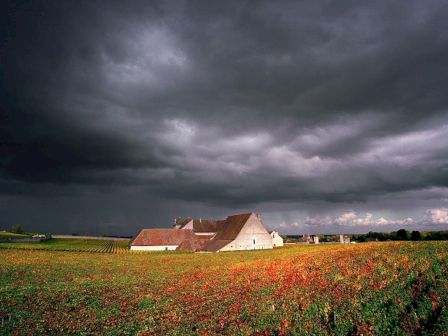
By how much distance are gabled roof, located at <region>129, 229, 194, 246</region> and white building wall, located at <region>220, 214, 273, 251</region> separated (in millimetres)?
16903

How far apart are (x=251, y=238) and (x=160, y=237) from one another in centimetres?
2946

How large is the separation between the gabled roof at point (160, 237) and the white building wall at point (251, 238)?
55.5 feet

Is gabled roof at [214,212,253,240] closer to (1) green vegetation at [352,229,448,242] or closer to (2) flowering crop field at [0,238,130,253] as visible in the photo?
(2) flowering crop field at [0,238,130,253]

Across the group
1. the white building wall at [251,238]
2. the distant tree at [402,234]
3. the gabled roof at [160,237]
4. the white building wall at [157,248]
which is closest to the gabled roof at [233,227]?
the white building wall at [251,238]

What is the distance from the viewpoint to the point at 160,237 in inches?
3696

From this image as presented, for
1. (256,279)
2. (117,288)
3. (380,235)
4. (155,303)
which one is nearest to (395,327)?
(155,303)

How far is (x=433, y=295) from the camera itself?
13695mm

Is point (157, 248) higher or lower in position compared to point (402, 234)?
lower

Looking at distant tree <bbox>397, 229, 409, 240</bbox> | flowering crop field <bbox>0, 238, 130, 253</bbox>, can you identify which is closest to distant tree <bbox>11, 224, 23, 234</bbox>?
flowering crop field <bbox>0, 238, 130, 253</bbox>

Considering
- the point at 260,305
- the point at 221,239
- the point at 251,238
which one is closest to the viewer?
the point at 260,305

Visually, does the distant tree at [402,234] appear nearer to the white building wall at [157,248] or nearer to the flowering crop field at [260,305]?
the white building wall at [157,248]

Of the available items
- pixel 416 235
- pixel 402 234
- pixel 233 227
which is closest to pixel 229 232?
pixel 233 227

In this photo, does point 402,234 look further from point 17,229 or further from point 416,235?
point 17,229

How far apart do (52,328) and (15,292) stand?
11478 millimetres
